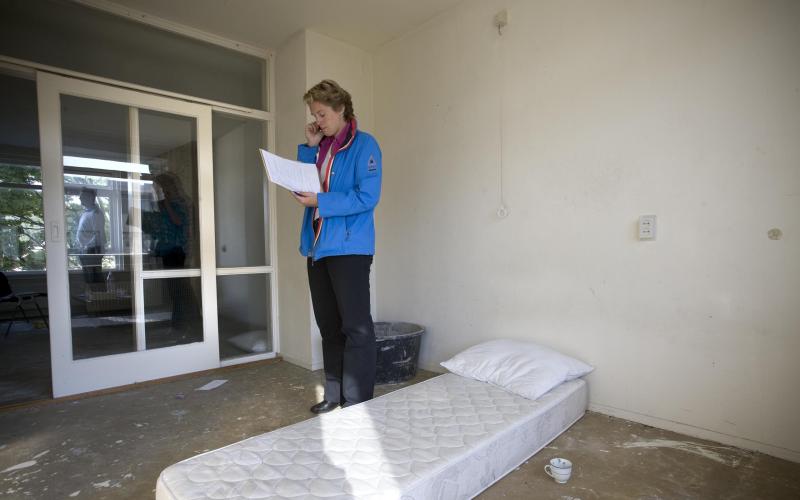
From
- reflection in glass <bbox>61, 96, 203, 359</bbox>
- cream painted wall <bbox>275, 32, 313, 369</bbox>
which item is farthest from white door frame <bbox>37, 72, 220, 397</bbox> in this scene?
cream painted wall <bbox>275, 32, 313, 369</bbox>

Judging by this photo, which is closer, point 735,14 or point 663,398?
point 735,14

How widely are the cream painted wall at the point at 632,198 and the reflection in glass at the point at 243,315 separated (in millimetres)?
1358

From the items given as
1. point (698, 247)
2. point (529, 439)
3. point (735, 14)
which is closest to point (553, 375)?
point (529, 439)

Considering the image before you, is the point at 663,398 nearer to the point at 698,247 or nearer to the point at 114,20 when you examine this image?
the point at 698,247

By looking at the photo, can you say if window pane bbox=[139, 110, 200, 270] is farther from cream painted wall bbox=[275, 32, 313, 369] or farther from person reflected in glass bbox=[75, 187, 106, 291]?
cream painted wall bbox=[275, 32, 313, 369]

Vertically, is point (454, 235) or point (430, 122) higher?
point (430, 122)

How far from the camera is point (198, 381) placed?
102 inches

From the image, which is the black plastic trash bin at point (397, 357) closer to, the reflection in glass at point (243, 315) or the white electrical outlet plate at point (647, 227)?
the reflection in glass at point (243, 315)

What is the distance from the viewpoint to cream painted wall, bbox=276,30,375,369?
2.78 metres

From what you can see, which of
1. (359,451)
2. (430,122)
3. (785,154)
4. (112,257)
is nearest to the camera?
(359,451)

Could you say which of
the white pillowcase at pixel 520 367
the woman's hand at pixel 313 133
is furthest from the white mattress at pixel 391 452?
the woman's hand at pixel 313 133

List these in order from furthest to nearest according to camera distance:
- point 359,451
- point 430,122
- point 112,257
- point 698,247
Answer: point 430,122 → point 112,257 → point 698,247 → point 359,451

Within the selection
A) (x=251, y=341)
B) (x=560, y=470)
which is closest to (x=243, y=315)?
(x=251, y=341)

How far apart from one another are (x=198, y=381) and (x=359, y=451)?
1.84m
